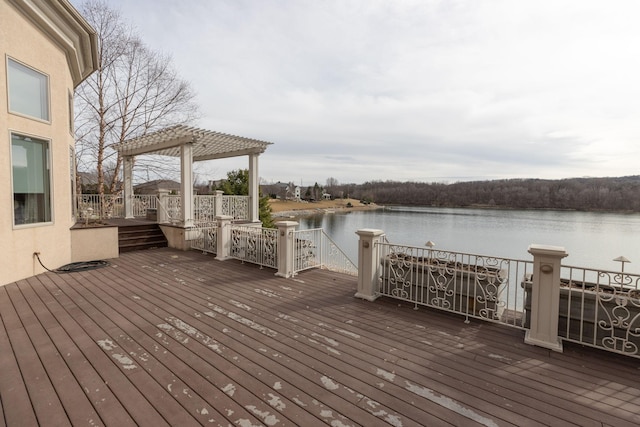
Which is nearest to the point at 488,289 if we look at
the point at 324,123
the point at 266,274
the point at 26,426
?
the point at 266,274

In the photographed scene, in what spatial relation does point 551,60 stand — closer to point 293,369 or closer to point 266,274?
point 266,274

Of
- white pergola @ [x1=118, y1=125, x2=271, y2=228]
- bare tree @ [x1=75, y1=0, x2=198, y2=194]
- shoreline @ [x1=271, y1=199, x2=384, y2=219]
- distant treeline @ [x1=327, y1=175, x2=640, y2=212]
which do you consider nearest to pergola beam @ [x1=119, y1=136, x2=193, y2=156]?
white pergola @ [x1=118, y1=125, x2=271, y2=228]

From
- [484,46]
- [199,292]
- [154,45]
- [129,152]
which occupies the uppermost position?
[154,45]

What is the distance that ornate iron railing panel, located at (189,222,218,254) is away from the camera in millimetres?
8094

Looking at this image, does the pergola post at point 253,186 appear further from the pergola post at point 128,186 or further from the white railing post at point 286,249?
the white railing post at point 286,249

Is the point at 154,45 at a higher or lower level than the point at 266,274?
higher

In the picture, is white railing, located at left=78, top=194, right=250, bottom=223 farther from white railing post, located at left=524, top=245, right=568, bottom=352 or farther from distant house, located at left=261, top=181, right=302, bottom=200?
distant house, located at left=261, top=181, right=302, bottom=200

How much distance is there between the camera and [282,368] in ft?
8.76

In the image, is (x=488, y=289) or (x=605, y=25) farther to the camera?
(x=605, y=25)

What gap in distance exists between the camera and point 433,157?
30234mm

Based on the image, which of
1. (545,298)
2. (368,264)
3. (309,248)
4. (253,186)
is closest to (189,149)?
(253,186)

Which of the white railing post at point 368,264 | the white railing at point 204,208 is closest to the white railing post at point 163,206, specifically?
A: the white railing at point 204,208

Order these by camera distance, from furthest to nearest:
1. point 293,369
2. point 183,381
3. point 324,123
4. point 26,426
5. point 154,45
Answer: point 154,45
point 324,123
point 293,369
point 183,381
point 26,426

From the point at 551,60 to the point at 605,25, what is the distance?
1.80m
